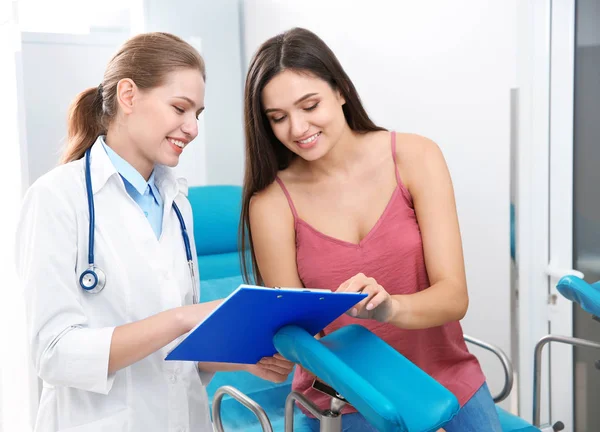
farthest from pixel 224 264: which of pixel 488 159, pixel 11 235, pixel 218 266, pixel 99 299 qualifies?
pixel 99 299

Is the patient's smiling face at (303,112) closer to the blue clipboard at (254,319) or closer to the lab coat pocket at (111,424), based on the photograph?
the blue clipboard at (254,319)

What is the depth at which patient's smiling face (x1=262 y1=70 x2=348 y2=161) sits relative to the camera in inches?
55.7

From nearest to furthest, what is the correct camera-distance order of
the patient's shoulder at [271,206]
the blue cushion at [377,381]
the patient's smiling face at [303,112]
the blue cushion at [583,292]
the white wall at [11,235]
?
1. the blue cushion at [377,381]
2. the blue cushion at [583,292]
3. the patient's smiling face at [303,112]
4. the patient's shoulder at [271,206]
5. the white wall at [11,235]

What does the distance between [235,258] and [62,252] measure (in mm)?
1289

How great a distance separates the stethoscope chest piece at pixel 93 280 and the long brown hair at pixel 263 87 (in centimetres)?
50

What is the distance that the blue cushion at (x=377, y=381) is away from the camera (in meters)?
0.81

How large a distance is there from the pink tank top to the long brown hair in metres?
0.15

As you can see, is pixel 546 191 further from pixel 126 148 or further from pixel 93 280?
pixel 93 280

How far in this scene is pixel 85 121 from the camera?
132cm

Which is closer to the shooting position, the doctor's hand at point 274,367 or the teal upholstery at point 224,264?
the doctor's hand at point 274,367

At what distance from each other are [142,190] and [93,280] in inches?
9.1

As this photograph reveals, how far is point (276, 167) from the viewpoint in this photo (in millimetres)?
1572

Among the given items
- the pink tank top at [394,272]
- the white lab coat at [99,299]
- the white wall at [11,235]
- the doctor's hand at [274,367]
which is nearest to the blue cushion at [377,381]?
the doctor's hand at [274,367]

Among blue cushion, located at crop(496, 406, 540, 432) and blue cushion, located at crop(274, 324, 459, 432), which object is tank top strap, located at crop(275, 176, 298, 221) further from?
blue cushion, located at crop(496, 406, 540, 432)
